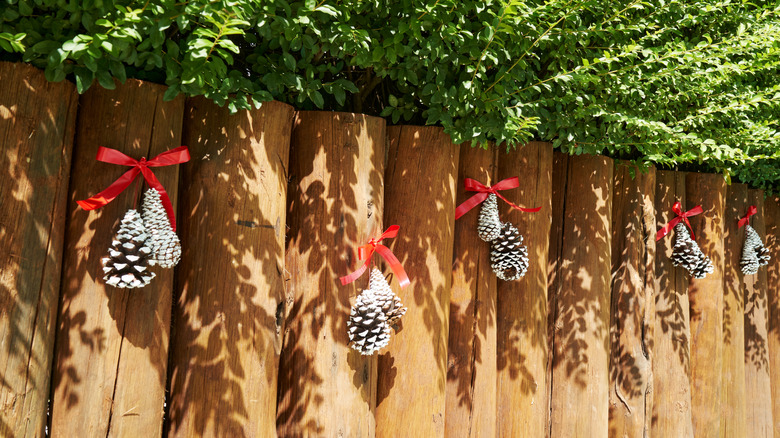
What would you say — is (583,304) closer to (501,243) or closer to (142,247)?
(501,243)

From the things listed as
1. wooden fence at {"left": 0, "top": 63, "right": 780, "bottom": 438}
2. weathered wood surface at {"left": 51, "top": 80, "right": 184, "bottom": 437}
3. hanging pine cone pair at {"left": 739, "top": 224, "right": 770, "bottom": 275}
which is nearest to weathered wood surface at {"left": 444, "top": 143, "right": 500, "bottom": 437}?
wooden fence at {"left": 0, "top": 63, "right": 780, "bottom": 438}

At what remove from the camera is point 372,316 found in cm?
225

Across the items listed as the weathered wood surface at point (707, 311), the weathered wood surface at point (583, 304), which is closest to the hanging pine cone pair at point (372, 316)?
the weathered wood surface at point (583, 304)

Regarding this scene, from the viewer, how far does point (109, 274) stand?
1.83m

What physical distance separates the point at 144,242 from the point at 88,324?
34 cm

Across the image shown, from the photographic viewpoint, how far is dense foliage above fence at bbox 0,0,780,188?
1.70 meters

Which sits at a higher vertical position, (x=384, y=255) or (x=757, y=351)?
(x=384, y=255)

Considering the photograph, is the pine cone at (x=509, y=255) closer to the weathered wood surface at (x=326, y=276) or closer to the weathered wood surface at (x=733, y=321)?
the weathered wood surface at (x=326, y=276)

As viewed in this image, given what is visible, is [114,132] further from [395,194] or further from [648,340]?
[648,340]

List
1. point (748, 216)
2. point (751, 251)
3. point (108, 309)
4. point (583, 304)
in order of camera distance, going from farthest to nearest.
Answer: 1. point (748, 216)
2. point (751, 251)
3. point (583, 304)
4. point (108, 309)

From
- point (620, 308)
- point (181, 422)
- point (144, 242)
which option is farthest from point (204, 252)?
point (620, 308)

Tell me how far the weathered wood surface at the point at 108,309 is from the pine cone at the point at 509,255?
158 centimetres

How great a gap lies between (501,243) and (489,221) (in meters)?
0.13

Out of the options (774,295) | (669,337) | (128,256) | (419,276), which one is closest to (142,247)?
(128,256)
